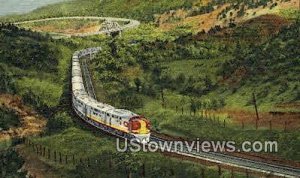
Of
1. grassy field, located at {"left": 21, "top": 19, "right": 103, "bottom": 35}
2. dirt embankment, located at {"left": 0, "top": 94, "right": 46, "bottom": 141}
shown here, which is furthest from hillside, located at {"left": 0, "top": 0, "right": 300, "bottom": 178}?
grassy field, located at {"left": 21, "top": 19, "right": 103, "bottom": 35}

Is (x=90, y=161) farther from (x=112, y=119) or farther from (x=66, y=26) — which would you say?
(x=66, y=26)

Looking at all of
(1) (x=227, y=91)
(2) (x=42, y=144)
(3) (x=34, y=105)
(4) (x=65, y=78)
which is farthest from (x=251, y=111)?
(4) (x=65, y=78)

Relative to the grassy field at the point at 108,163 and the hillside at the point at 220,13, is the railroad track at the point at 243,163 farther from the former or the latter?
the hillside at the point at 220,13

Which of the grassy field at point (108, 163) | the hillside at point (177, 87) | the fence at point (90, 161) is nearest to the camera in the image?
the fence at point (90, 161)

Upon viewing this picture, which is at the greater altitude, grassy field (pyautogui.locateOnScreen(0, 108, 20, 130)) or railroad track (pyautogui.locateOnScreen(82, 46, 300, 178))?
railroad track (pyautogui.locateOnScreen(82, 46, 300, 178))

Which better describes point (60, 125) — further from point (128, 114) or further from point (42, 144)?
point (128, 114)

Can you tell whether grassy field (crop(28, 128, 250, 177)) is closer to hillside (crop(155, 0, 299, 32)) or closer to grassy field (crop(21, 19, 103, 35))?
hillside (crop(155, 0, 299, 32))

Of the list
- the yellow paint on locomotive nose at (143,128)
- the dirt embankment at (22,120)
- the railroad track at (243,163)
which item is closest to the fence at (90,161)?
the railroad track at (243,163)

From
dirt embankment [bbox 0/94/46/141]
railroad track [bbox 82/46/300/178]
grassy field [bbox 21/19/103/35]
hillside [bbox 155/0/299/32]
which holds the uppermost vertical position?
hillside [bbox 155/0/299/32]
